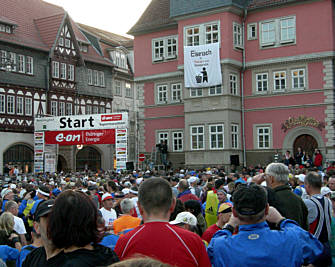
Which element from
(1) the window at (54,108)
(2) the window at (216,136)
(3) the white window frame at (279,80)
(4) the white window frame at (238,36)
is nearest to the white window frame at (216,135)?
(2) the window at (216,136)

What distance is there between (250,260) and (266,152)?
29056mm

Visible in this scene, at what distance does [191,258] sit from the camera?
11.5ft

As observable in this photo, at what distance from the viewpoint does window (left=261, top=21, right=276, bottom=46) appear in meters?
32.2

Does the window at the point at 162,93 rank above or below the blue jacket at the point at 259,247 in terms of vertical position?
above

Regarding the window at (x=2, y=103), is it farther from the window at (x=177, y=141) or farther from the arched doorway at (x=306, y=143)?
the arched doorway at (x=306, y=143)

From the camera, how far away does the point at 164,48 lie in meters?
36.5

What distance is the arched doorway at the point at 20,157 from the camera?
37.0m

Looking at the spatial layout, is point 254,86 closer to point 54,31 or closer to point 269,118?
point 269,118

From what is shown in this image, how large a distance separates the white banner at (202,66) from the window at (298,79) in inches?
195

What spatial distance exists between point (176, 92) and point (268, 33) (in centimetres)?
824

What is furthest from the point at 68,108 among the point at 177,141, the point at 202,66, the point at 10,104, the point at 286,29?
the point at 286,29

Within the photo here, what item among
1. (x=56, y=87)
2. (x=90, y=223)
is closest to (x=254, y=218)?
(x=90, y=223)

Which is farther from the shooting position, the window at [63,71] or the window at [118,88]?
the window at [118,88]

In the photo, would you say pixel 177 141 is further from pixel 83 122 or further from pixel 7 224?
pixel 7 224
